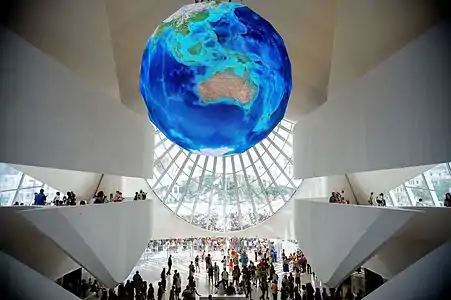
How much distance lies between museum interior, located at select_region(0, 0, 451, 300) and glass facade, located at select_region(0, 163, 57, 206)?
55mm

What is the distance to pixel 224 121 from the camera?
5.05 m

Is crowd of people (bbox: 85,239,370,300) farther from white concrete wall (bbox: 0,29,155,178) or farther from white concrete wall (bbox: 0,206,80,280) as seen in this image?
white concrete wall (bbox: 0,29,155,178)

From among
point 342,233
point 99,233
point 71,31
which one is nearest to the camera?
point 71,31

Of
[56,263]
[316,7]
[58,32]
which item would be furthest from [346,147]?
[56,263]

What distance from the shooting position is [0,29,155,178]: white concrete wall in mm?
7230

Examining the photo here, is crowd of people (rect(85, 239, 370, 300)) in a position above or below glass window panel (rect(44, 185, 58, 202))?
below

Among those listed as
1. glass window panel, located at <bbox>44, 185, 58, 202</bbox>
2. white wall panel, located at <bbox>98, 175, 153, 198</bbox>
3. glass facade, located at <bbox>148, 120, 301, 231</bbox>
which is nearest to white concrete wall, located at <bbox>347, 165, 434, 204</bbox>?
glass facade, located at <bbox>148, 120, 301, 231</bbox>

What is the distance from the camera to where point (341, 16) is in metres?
11.0

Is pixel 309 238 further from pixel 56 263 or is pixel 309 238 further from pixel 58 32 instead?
pixel 58 32

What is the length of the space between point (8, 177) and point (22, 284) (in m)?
6.37

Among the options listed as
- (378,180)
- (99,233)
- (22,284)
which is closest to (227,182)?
(378,180)

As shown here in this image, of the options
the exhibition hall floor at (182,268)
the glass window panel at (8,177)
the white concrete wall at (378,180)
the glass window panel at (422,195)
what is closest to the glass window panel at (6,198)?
the glass window panel at (8,177)

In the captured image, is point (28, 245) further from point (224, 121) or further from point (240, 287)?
point (224, 121)

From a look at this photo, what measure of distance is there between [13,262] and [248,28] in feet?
20.7
